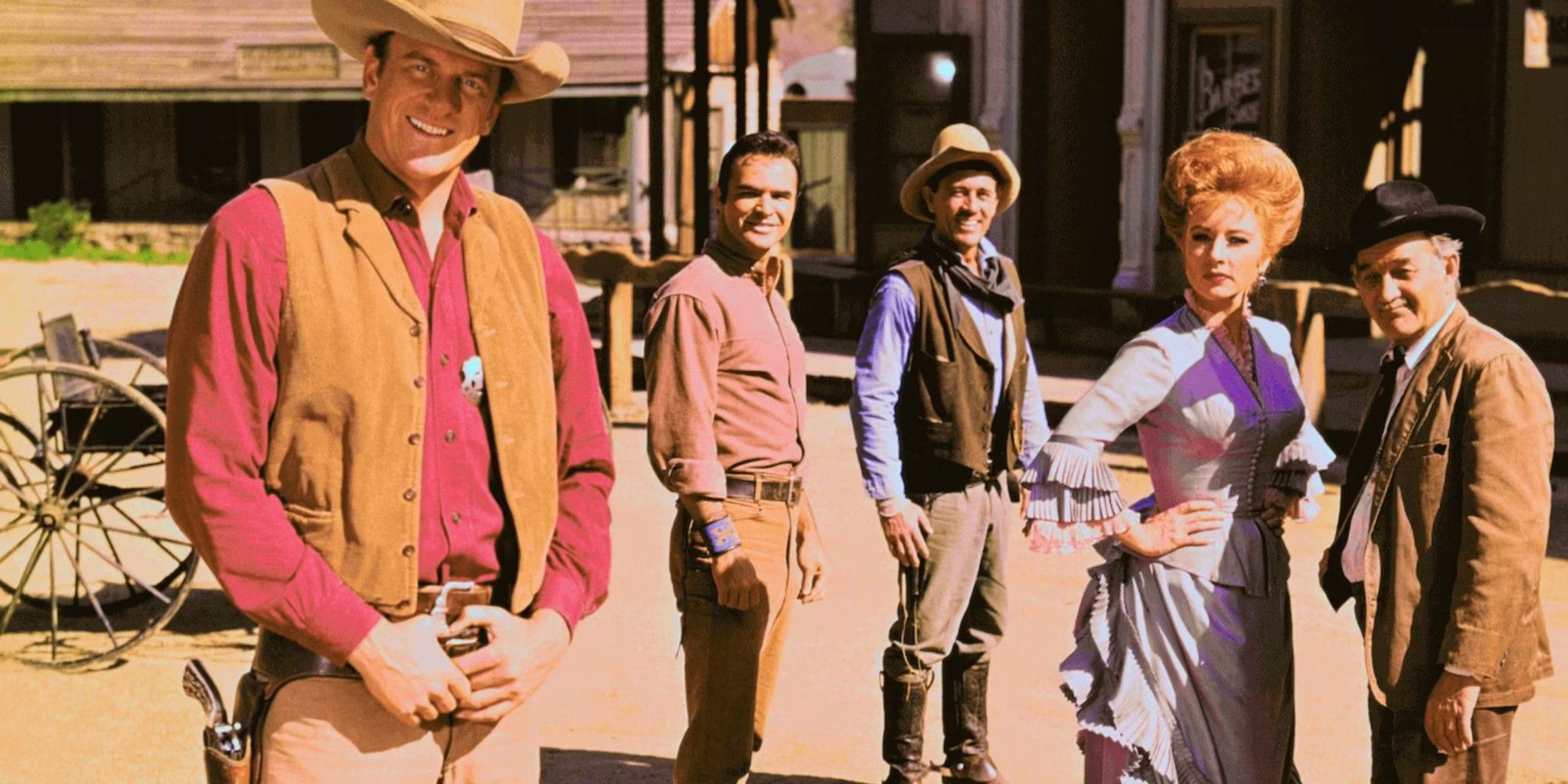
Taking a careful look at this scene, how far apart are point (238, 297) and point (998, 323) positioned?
319 centimetres

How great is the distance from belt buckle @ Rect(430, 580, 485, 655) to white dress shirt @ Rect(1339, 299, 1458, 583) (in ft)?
5.92

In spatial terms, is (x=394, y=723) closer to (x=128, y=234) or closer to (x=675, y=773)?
(x=675, y=773)

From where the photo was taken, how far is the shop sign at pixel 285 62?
1304 inches

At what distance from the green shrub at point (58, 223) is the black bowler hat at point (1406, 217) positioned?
31.5m

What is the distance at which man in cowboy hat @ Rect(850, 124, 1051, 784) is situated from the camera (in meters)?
5.61

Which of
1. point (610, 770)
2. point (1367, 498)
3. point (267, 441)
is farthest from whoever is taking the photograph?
point (610, 770)

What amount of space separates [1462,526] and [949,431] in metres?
1.96

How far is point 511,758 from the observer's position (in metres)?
3.17

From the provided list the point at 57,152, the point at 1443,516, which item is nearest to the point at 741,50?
the point at 1443,516

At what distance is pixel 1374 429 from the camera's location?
162 inches

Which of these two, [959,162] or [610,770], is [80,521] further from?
[959,162]

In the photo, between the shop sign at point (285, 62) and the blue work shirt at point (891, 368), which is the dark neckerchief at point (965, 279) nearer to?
the blue work shirt at point (891, 368)

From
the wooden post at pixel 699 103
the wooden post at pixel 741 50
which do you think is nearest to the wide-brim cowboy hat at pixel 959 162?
the wooden post at pixel 699 103

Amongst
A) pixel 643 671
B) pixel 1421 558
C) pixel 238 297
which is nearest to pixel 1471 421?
pixel 1421 558
